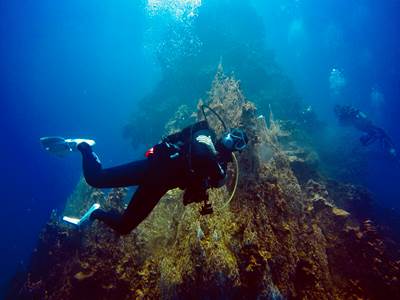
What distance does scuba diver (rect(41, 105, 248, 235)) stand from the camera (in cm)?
364

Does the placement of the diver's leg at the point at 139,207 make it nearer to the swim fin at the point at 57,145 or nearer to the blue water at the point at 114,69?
the swim fin at the point at 57,145

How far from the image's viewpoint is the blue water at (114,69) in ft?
246

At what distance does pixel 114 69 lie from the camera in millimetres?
107875

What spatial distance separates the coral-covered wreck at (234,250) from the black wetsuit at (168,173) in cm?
123

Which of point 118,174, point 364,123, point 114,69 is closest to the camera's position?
point 118,174

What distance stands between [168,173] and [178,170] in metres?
0.16

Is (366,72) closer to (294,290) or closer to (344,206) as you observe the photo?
(344,206)

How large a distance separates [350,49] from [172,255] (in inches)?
4042

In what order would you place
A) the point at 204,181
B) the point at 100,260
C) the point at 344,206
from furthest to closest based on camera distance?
the point at 344,206 → the point at 100,260 → the point at 204,181

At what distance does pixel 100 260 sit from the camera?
7.04 m

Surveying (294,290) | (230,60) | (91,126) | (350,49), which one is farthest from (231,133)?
(350,49)

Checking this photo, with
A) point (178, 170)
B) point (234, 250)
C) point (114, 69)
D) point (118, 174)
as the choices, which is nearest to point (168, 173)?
point (178, 170)

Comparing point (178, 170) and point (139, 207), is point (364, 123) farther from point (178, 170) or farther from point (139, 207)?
point (139, 207)

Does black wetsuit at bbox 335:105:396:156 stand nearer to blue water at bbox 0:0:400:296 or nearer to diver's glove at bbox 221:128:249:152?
diver's glove at bbox 221:128:249:152
